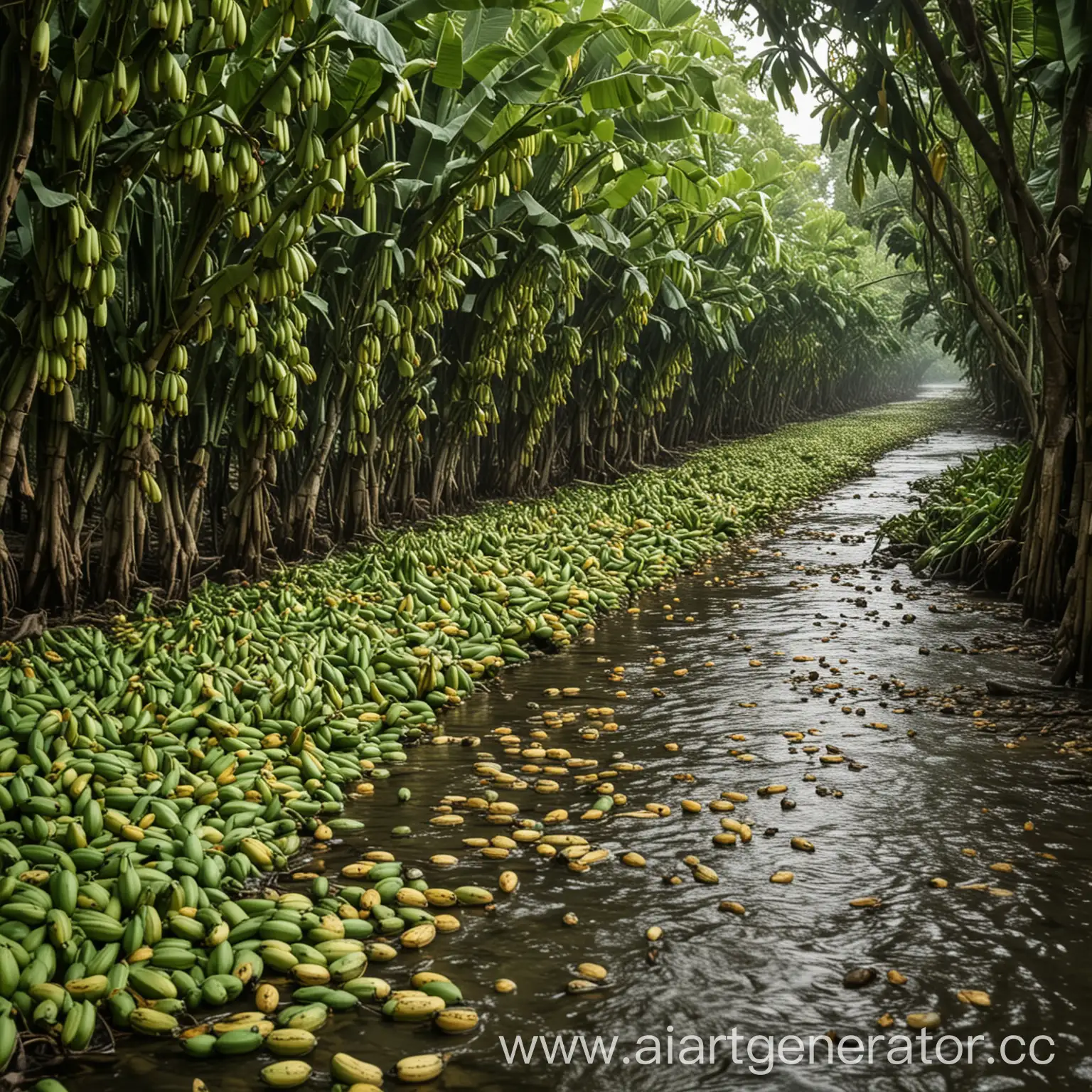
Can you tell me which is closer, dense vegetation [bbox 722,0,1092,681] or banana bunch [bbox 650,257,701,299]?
dense vegetation [bbox 722,0,1092,681]

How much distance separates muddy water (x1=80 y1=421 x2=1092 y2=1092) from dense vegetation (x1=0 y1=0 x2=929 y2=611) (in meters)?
2.47

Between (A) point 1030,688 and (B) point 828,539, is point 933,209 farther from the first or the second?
(A) point 1030,688

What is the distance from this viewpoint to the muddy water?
100 inches

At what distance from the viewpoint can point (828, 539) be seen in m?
10.8

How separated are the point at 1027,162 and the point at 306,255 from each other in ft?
17.4

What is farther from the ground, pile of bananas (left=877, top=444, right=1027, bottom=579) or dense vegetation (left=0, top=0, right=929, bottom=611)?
dense vegetation (left=0, top=0, right=929, bottom=611)

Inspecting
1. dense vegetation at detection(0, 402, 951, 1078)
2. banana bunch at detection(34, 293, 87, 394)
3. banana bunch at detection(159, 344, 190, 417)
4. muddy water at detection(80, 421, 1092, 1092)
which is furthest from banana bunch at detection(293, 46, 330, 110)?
muddy water at detection(80, 421, 1092, 1092)

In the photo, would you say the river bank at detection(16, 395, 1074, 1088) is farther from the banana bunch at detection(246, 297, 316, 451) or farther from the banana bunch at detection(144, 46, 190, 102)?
the banana bunch at detection(144, 46, 190, 102)

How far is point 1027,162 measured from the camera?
301 inches

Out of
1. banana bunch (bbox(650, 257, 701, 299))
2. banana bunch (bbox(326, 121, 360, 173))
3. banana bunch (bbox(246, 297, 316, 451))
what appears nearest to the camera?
banana bunch (bbox(326, 121, 360, 173))

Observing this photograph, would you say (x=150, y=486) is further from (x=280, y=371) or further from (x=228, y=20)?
(x=228, y=20)

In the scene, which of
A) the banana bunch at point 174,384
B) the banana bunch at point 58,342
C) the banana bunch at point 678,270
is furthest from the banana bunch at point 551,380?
the banana bunch at point 58,342

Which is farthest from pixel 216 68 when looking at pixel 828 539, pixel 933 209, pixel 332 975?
pixel 828 539

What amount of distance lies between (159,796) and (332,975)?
46.6 inches
